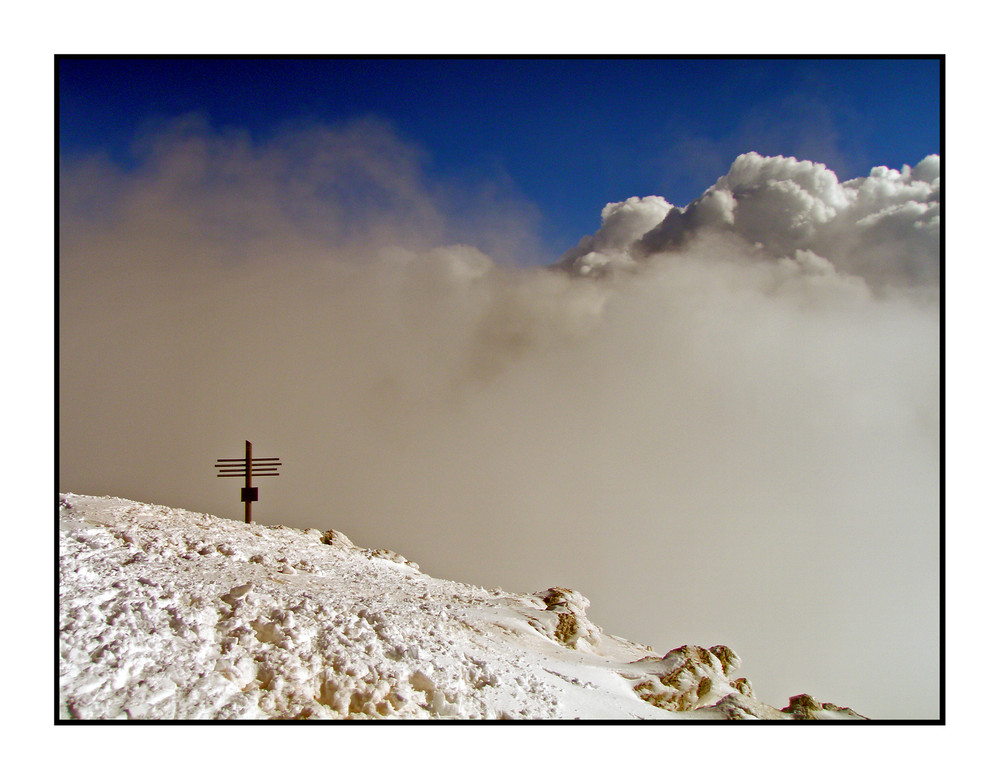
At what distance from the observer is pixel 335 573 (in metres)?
6.42

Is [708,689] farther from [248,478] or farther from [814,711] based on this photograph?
[248,478]

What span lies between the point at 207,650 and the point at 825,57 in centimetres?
746

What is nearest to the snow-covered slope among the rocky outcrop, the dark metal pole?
the rocky outcrop

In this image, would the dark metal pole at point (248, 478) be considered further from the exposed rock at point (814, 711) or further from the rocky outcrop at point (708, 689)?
the exposed rock at point (814, 711)

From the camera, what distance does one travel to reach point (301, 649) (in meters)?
4.64

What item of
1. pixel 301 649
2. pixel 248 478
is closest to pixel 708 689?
pixel 301 649

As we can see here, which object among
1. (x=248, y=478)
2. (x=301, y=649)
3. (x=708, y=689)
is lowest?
(x=708, y=689)

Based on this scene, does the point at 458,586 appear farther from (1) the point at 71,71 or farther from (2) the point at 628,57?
(1) the point at 71,71

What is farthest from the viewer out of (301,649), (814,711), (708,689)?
(708,689)

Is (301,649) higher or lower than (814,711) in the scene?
higher

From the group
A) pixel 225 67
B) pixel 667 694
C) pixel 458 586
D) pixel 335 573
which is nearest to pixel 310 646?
pixel 335 573

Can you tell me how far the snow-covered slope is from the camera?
14.0 feet

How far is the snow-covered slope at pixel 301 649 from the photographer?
427cm

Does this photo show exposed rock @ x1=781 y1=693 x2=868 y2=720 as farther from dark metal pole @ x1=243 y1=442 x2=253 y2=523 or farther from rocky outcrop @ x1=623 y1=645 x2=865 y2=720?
dark metal pole @ x1=243 y1=442 x2=253 y2=523
